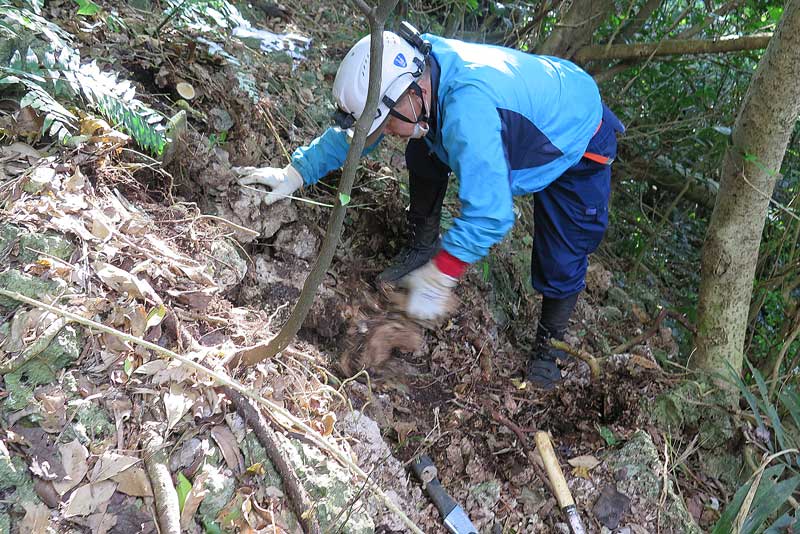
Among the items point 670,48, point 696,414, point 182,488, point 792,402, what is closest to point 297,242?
point 182,488

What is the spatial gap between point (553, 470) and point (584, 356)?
83 cm

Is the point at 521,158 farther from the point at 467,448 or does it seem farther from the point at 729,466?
the point at 729,466

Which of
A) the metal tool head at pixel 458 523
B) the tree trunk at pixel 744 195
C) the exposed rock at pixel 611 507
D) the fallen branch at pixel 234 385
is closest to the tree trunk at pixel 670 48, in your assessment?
the tree trunk at pixel 744 195

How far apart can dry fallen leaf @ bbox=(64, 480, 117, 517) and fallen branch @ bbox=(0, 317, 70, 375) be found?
42cm

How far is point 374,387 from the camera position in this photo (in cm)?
273

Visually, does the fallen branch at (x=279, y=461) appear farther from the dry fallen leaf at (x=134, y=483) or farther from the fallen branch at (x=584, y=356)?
the fallen branch at (x=584, y=356)

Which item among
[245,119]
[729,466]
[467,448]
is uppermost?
[245,119]

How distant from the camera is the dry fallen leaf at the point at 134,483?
64.6 inches

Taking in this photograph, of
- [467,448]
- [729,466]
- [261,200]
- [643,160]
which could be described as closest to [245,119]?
[261,200]

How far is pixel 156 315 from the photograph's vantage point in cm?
198

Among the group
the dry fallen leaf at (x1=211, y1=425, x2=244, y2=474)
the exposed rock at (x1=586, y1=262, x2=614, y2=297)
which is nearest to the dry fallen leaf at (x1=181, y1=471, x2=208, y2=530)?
the dry fallen leaf at (x1=211, y1=425, x2=244, y2=474)

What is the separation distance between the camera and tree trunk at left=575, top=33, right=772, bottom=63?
387 centimetres

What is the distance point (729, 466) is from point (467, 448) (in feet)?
4.49

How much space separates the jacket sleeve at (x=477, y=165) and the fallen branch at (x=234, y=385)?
1.01 metres
